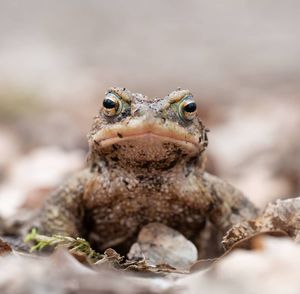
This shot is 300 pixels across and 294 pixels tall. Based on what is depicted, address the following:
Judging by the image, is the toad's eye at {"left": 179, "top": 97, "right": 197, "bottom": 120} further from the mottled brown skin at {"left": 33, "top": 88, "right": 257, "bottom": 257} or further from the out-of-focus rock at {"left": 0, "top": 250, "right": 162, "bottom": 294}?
the out-of-focus rock at {"left": 0, "top": 250, "right": 162, "bottom": 294}

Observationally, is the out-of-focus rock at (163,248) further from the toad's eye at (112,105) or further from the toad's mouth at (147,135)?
the toad's eye at (112,105)

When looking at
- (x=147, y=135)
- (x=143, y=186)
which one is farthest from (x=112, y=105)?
(x=143, y=186)

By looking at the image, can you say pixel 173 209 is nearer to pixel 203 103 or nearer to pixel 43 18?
pixel 203 103

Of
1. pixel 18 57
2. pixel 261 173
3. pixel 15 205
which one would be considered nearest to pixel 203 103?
pixel 261 173

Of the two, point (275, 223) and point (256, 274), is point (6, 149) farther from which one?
point (256, 274)

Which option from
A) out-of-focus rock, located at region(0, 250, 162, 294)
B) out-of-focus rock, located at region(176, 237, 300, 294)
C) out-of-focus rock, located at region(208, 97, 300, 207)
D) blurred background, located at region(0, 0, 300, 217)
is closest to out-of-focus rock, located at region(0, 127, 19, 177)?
blurred background, located at region(0, 0, 300, 217)
